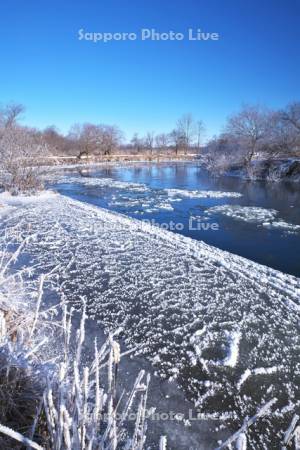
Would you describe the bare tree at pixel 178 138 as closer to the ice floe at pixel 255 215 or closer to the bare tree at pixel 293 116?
the bare tree at pixel 293 116

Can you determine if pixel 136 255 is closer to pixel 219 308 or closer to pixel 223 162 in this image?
pixel 219 308

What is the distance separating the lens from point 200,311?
14.9 feet

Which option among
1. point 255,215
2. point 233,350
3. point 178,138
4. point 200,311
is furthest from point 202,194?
point 178,138

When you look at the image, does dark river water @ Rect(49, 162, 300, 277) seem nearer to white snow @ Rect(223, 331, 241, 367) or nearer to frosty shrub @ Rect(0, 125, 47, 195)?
frosty shrub @ Rect(0, 125, 47, 195)

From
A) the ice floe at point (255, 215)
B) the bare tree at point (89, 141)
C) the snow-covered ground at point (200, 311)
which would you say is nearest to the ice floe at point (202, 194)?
the ice floe at point (255, 215)

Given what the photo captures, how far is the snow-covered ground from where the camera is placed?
3078 millimetres

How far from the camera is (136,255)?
22.9 feet

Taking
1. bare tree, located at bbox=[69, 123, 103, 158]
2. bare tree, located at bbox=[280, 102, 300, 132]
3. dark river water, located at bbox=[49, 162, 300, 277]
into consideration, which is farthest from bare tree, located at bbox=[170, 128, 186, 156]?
dark river water, located at bbox=[49, 162, 300, 277]

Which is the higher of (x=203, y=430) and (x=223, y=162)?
(x=223, y=162)

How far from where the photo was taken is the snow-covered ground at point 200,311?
308cm

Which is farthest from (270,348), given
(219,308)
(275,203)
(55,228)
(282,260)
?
(275,203)

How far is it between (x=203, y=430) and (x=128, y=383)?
0.86m

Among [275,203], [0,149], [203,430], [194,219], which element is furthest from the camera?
[0,149]

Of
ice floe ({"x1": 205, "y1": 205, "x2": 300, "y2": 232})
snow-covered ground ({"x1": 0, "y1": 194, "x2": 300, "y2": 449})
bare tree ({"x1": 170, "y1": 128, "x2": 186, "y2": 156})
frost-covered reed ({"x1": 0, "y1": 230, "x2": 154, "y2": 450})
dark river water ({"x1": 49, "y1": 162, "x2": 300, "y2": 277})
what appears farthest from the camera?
bare tree ({"x1": 170, "y1": 128, "x2": 186, "y2": 156})
